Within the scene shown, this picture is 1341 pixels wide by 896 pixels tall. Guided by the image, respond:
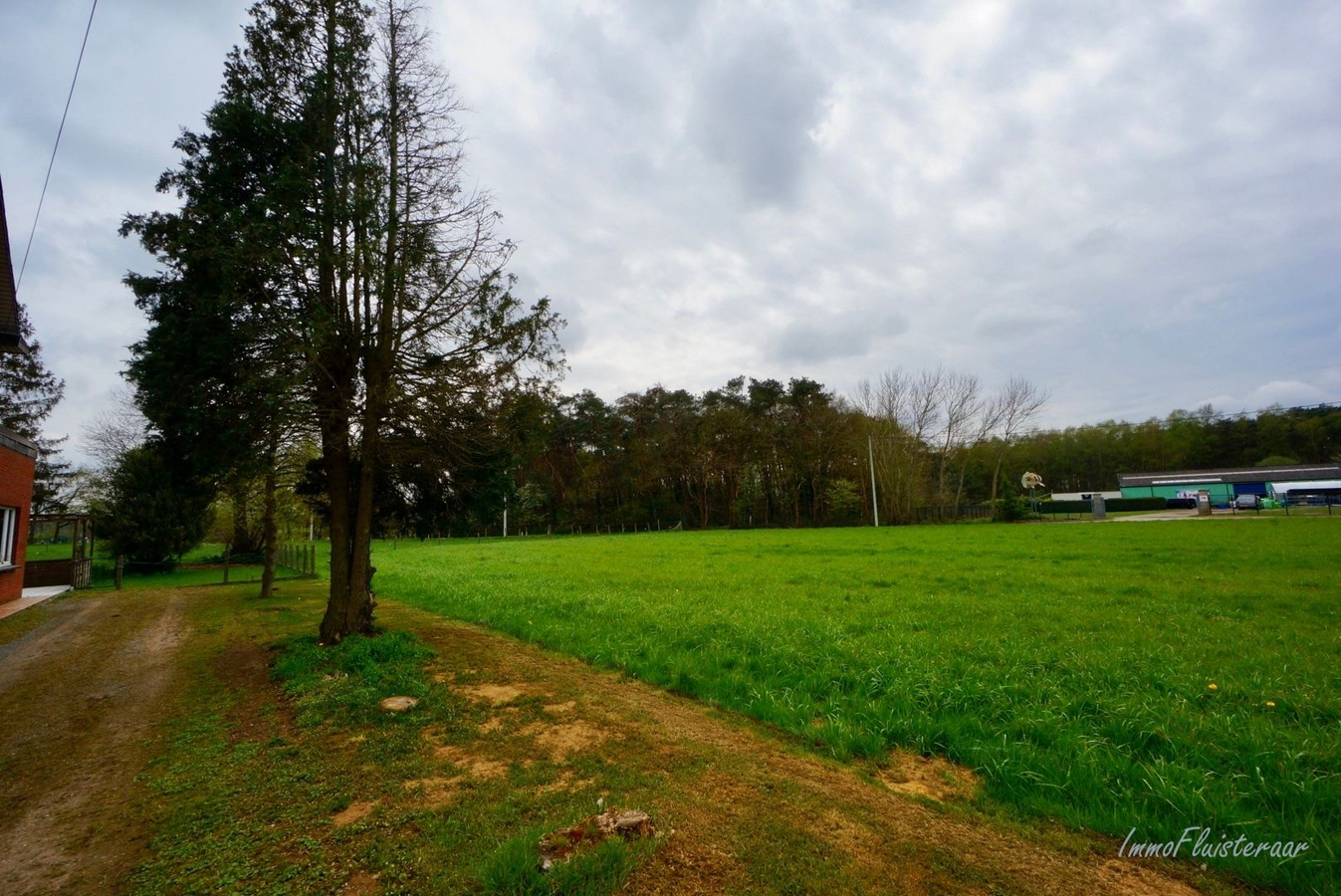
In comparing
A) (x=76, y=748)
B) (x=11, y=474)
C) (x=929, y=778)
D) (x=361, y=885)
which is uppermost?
(x=11, y=474)

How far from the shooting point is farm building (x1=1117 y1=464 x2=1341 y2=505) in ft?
201

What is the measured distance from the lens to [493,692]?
20.4 feet

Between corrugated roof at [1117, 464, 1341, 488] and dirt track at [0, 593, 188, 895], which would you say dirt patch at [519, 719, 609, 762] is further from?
corrugated roof at [1117, 464, 1341, 488]

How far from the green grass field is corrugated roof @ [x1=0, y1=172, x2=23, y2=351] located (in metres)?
10.4

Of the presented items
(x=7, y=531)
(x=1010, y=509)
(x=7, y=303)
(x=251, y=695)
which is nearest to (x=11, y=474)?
(x=7, y=531)

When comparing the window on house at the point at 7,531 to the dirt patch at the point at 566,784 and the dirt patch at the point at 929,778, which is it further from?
the dirt patch at the point at 929,778

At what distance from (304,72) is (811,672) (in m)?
11.1

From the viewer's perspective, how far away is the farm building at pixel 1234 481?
61.3 meters

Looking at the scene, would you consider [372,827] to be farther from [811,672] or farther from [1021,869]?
[811,672]

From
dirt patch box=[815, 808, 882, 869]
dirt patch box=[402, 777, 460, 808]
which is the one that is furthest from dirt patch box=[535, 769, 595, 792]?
dirt patch box=[815, 808, 882, 869]

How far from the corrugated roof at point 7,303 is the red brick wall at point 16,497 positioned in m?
2.41

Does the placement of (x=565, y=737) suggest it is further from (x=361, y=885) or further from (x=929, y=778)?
(x=929, y=778)

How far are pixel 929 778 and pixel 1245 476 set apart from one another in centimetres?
8913

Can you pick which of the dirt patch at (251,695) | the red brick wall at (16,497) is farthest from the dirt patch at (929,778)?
the red brick wall at (16,497)
